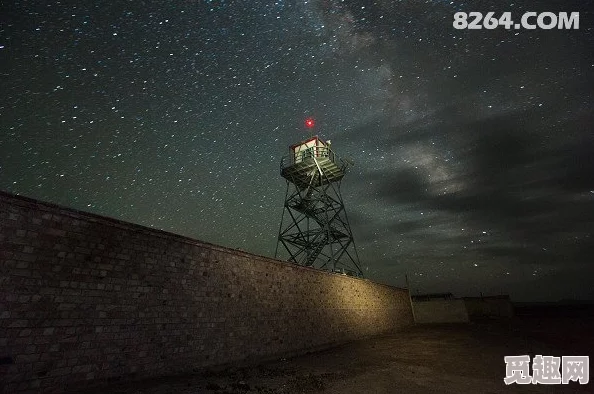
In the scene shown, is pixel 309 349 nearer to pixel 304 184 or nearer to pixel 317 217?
pixel 317 217

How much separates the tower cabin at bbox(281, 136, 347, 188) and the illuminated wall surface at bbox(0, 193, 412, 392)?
433 inches

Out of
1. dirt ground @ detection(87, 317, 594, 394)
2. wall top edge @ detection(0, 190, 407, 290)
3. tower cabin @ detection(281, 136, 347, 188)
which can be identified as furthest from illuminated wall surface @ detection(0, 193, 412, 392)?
tower cabin @ detection(281, 136, 347, 188)

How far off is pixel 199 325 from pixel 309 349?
621cm

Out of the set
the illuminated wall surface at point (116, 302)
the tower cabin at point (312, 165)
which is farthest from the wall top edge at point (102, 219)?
the tower cabin at point (312, 165)

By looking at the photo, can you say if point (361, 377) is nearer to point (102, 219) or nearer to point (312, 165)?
point (102, 219)

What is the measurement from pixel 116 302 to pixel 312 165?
16.2 m

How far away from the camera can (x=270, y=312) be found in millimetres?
11445

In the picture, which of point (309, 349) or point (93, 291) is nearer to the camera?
point (93, 291)

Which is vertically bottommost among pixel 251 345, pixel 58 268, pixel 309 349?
pixel 309 349

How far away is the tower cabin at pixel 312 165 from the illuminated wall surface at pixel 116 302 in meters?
Answer: 11.0

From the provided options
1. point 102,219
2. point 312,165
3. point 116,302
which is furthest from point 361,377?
point 312,165

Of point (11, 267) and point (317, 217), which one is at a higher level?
point (317, 217)

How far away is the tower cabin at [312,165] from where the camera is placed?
21.5 metres

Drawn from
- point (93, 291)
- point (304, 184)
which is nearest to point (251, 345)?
point (93, 291)
